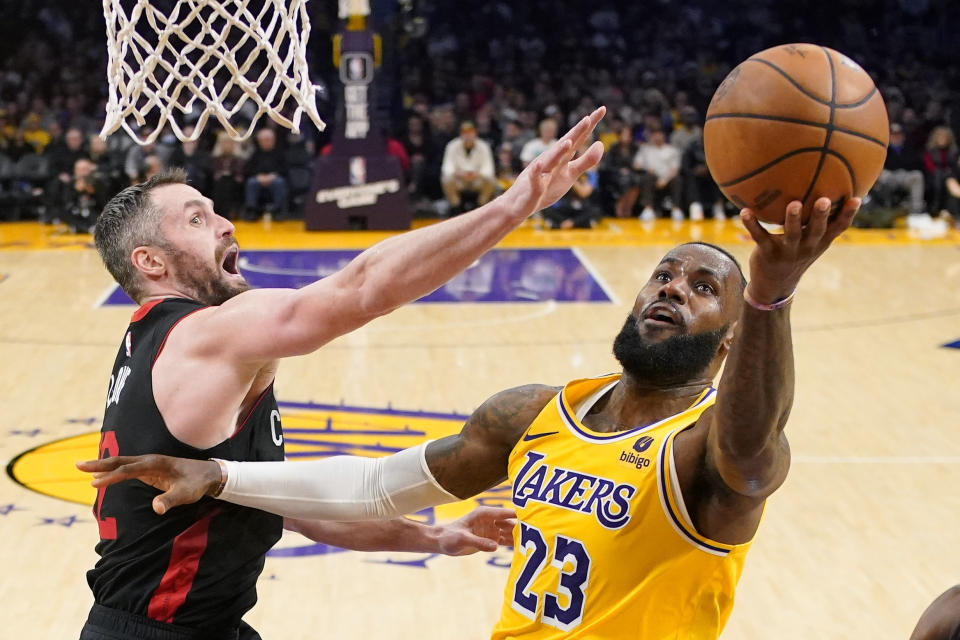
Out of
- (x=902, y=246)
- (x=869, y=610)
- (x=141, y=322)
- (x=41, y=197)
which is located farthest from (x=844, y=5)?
(x=141, y=322)

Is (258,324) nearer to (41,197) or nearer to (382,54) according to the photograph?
(382,54)

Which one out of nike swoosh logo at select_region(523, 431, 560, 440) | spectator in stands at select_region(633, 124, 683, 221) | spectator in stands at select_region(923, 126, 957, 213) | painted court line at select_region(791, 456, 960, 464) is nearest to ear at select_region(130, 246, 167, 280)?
nike swoosh logo at select_region(523, 431, 560, 440)

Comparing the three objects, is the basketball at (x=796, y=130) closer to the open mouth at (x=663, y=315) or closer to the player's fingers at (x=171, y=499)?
the open mouth at (x=663, y=315)

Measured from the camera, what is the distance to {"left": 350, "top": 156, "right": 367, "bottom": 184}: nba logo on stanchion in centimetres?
1673

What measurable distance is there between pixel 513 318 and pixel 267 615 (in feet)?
20.1

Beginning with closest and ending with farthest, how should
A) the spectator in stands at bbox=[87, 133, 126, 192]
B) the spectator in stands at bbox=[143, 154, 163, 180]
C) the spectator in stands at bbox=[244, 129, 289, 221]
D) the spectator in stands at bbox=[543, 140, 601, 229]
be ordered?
1. the spectator in stands at bbox=[143, 154, 163, 180]
2. the spectator in stands at bbox=[87, 133, 126, 192]
3. the spectator in stands at bbox=[543, 140, 601, 229]
4. the spectator in stands at bbox=[244, 129, 289, 221]

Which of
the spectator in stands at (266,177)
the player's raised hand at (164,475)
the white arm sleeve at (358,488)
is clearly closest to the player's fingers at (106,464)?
the player's raised hand at (164,475)

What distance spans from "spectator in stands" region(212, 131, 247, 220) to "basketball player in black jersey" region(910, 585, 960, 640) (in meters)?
16.5

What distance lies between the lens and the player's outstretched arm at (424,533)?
12.8 feet

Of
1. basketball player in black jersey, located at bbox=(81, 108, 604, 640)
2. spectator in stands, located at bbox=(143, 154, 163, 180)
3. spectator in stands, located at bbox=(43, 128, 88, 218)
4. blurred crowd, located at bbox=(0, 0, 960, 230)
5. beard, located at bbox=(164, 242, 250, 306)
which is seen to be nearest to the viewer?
basketball player in black jersey, located at bbox=(81, 108, 604, 640)

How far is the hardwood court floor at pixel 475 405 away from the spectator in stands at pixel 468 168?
3.16m

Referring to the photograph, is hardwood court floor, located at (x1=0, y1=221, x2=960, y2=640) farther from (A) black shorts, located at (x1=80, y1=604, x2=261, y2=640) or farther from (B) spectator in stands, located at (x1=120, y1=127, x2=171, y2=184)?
(B) spectator in stands, located at (x1=120, y1=127, x2=171, y2=184)

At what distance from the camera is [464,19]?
2341 cm

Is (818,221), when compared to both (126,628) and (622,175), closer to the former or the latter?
(126,628)
